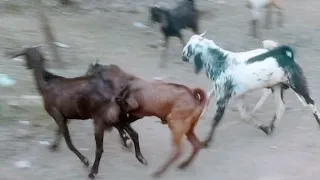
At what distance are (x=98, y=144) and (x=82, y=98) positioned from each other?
46 centimetres

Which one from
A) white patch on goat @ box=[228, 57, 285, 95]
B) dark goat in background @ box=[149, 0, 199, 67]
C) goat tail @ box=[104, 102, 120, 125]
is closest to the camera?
goat tail @ box=[104, 102, 120, 125]

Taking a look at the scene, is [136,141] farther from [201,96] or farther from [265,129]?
[265,129]

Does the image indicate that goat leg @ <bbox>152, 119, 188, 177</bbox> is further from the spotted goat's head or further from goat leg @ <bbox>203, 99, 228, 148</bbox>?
the spotted goat's head

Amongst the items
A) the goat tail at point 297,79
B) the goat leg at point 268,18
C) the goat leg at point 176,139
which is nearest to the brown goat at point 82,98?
the goat leg at point 176,139

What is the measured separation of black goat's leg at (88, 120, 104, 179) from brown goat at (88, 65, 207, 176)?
28 centimetres

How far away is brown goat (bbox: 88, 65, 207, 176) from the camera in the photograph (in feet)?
20.2

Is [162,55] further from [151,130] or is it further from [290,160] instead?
[290,160]

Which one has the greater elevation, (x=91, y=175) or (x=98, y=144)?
(x=98, y=144)

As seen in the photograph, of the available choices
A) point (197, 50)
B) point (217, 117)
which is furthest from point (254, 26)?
point (217, 117)

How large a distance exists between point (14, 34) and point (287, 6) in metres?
6.79

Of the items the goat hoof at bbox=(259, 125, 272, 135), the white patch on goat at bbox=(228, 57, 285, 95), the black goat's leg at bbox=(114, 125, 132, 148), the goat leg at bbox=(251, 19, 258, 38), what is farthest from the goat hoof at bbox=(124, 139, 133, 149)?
the goat leg at bbox=(251, 19, 258, 38)

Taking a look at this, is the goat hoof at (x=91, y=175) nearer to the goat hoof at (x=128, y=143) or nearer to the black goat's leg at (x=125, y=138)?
the black goat's leg at (x=125, y=138)

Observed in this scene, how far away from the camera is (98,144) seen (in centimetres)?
616

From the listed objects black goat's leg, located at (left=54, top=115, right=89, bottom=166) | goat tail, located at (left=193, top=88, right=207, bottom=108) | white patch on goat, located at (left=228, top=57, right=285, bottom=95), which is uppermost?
goat tail, located at (left=193, top=88, right=207, bottom=108)
